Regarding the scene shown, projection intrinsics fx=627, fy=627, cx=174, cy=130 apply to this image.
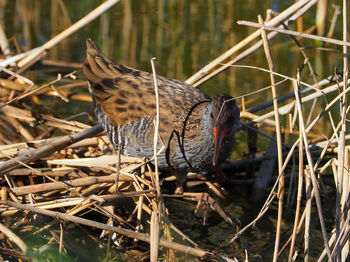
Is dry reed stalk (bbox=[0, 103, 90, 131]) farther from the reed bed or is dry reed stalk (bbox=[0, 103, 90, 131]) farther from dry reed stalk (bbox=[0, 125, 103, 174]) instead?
dry reed stalk (bbox=[0, 125, 103, 174])

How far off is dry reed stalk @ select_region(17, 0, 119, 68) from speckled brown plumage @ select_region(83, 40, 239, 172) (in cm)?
33

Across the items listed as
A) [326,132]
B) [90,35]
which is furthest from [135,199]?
[90,35]

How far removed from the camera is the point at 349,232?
287 centimetres

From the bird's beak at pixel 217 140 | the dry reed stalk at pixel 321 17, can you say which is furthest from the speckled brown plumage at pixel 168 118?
the dry reed stalk at pixel 321 17

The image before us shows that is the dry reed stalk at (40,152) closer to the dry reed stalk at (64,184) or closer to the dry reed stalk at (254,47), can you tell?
the dry reed stalk at (64,184)

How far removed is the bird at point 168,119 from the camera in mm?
3797

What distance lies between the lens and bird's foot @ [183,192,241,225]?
3840mm

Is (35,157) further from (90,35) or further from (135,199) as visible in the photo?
(90,35)

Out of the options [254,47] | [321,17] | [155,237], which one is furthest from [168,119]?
[321,17]

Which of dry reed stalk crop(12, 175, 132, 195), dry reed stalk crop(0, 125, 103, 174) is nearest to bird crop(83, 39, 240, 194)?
dry reed stalk crop(0, 125, 103, 174)

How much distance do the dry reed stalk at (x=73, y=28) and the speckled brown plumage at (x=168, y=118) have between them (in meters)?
0.33

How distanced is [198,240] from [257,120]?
0.95 metres

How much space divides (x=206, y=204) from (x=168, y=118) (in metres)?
0.59

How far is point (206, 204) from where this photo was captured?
3.95 metres
